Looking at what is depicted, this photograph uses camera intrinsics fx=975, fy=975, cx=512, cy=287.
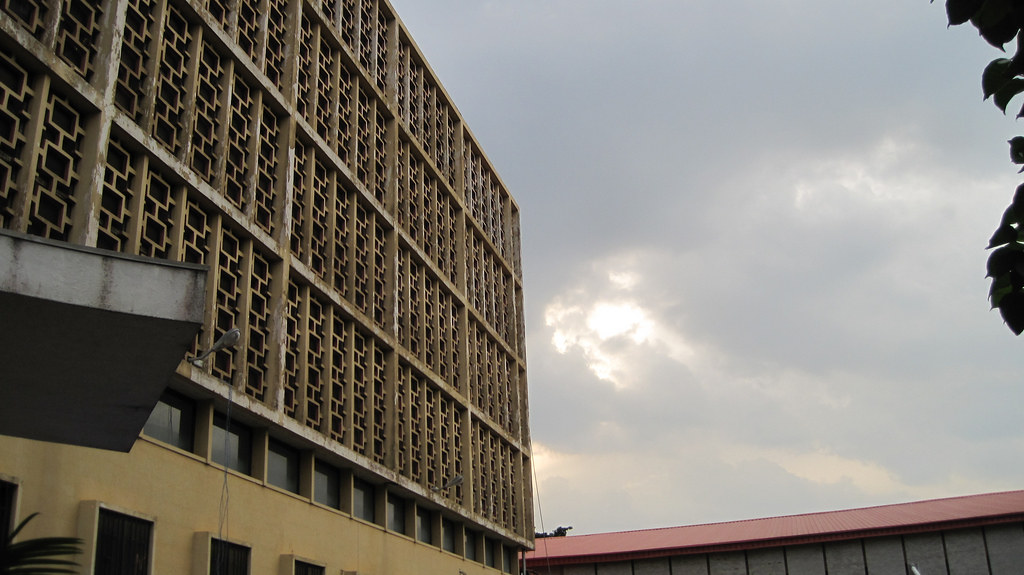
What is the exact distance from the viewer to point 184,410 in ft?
62.1

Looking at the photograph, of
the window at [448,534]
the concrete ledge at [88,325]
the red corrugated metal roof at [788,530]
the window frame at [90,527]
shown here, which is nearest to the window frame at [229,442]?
the window frame at [90,527]

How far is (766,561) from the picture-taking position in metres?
43.3

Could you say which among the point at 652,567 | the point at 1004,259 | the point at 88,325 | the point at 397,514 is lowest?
the point at 1004,259

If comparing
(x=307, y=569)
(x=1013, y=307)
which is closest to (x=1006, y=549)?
(x=307, y=569)

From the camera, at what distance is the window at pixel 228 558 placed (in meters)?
18.5

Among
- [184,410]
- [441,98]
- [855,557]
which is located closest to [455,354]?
[441,98]

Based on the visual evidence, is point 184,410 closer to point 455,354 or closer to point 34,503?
point 34,503

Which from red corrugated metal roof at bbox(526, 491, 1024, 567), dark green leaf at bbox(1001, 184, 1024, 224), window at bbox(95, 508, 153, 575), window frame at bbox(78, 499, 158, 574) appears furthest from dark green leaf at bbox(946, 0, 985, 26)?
red corrugated metal roof at bbox(526, 491, 1024, 567)

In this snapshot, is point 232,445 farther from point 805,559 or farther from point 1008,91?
point 805,559

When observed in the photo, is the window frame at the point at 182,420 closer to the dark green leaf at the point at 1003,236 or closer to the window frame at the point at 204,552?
the window frame at the point at 204,552

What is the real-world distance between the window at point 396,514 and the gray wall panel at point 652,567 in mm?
19381

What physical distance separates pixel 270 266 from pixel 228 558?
677 cm

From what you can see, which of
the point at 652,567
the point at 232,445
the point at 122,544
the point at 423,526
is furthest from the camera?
the point at 652,567

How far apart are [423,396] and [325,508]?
769 centimetres
